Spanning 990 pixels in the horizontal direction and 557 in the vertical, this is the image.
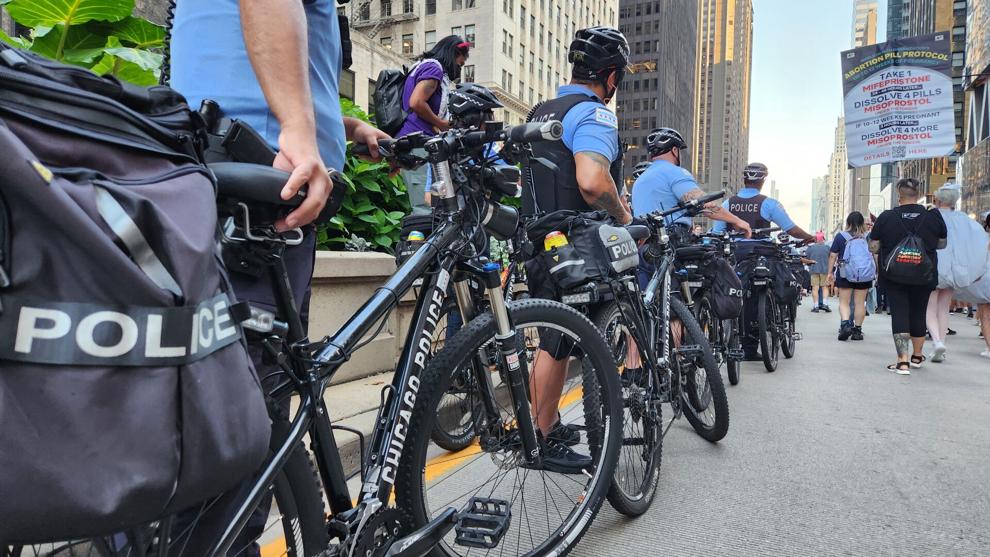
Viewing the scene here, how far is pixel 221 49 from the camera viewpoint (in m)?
1.59

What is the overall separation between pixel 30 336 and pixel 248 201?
590 mm

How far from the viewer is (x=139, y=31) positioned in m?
4.23

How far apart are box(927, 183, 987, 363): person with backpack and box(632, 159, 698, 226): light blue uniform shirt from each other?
4740 mm

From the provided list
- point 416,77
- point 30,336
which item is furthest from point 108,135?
point 416,77

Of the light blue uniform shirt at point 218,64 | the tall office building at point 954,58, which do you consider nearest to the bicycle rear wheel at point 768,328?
the light blue uniform shirt at point 218,64

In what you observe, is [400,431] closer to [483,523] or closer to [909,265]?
[483,523]

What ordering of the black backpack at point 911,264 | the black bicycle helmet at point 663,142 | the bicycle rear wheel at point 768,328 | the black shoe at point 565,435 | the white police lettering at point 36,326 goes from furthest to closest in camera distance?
the black backpack at point 911,264 → the bicycle rear wheel at point 768,328 → the black bicycle helmet at point 663,142 → the black shoe at point 565,435 → the white police lettering at point 36,326

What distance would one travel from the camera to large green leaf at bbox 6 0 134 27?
380 centimetres

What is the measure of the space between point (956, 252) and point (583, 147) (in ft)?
23.4

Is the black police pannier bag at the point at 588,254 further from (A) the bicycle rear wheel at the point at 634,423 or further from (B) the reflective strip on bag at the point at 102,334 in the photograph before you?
(B) the reflective strip on bag at the point at 102,334

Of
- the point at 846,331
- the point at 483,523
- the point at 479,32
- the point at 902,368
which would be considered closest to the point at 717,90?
the point at 479,32

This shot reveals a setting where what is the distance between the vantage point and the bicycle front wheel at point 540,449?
6.88ft

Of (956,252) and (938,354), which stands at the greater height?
(956,252)

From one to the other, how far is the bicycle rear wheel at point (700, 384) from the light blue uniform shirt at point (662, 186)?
5.17ft
